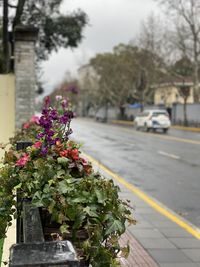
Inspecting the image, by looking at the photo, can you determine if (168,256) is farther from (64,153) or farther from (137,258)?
(64,153)

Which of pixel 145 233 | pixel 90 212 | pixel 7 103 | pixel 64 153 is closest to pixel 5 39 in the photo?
pixel 7 103

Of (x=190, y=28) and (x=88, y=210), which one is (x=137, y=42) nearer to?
(x=190, y=28)

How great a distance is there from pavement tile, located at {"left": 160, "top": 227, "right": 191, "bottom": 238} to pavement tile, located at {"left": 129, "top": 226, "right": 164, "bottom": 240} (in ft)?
0.36

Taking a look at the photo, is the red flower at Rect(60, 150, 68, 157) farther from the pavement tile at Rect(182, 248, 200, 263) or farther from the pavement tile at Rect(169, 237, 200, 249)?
the pavement tile at Rect(169, 237, 200, 249)

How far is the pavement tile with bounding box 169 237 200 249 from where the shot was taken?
6.83 metres

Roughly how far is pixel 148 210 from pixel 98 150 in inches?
553

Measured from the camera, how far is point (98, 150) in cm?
2333

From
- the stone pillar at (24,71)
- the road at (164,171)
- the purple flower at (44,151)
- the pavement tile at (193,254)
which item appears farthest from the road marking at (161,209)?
the purple flower at (44,151)

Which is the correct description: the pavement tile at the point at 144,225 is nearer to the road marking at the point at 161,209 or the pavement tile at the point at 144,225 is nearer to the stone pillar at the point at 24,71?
the road marking at the point at 161,209

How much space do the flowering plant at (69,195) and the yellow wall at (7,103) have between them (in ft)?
31.4

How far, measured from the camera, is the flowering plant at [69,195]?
10.4ft

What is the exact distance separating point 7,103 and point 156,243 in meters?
8.05

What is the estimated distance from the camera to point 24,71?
14.1 metres

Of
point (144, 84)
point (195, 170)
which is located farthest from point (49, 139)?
point (144, 84)
